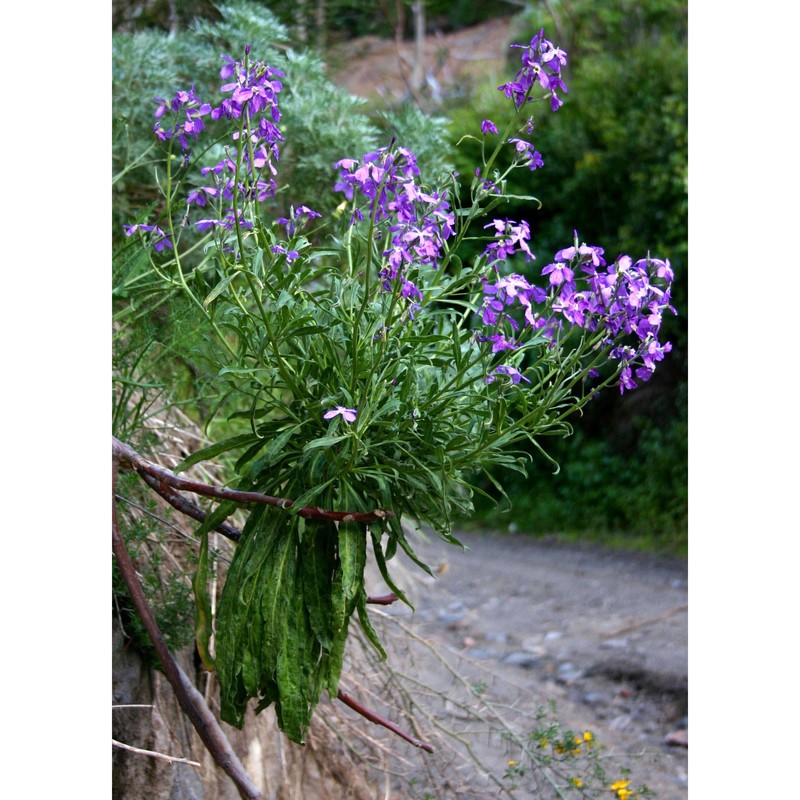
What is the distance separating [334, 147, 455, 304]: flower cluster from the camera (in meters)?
0.81

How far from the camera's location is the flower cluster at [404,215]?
0.81m

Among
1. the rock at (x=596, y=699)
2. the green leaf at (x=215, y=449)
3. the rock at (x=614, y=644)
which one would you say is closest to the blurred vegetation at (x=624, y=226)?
the rock at (x=614, y=644)

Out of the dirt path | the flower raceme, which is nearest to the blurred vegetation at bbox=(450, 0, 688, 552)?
the dirt path

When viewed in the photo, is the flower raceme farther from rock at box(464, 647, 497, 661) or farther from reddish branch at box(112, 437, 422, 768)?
rock at box(464, 647, 497, 661)

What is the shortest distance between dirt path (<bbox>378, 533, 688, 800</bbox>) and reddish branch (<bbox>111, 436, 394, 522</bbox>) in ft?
2.87

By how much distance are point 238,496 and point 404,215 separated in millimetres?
290

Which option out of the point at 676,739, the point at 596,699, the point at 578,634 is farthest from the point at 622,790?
the point at 578,634

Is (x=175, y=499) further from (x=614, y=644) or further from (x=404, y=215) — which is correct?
(x=614, y=644)

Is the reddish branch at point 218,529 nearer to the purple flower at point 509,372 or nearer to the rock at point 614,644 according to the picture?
the purple flower at point 509,372

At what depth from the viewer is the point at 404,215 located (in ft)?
2.85

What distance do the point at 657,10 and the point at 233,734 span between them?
373cm

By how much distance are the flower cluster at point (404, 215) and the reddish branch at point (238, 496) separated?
0.64 ft
